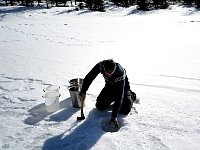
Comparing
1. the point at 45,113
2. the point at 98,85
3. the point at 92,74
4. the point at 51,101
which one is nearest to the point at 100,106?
the point at 92,74

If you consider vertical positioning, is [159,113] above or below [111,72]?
below

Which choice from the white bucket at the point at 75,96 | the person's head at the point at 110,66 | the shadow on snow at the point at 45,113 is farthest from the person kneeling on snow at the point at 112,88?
the shadow on snow at the point at 45,113

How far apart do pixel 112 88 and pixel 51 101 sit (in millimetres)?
1065

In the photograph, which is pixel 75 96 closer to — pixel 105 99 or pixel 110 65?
pixel 105 99

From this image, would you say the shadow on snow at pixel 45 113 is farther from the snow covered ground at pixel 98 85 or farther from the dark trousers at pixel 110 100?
the dark trousers at pixel 110 100

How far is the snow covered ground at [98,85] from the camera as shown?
3957 millimetres

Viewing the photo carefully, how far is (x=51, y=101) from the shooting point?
187 inches

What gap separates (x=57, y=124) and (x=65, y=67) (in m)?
3.12

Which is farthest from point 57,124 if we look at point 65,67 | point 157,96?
point 65,67

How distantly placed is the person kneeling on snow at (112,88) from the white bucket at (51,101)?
1.97 feet

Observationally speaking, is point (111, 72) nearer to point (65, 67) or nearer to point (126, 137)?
point (126, 137)

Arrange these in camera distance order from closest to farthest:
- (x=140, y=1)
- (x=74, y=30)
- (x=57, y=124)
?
(x=57, y=124) → (x=74, y=30) → (x=140, y=1)

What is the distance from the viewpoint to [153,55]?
8203 mm

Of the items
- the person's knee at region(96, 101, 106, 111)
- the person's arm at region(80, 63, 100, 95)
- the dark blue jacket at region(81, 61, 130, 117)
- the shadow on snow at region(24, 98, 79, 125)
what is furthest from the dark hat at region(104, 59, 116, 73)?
the shadow on snow at region(24, 98, 79, 125)
